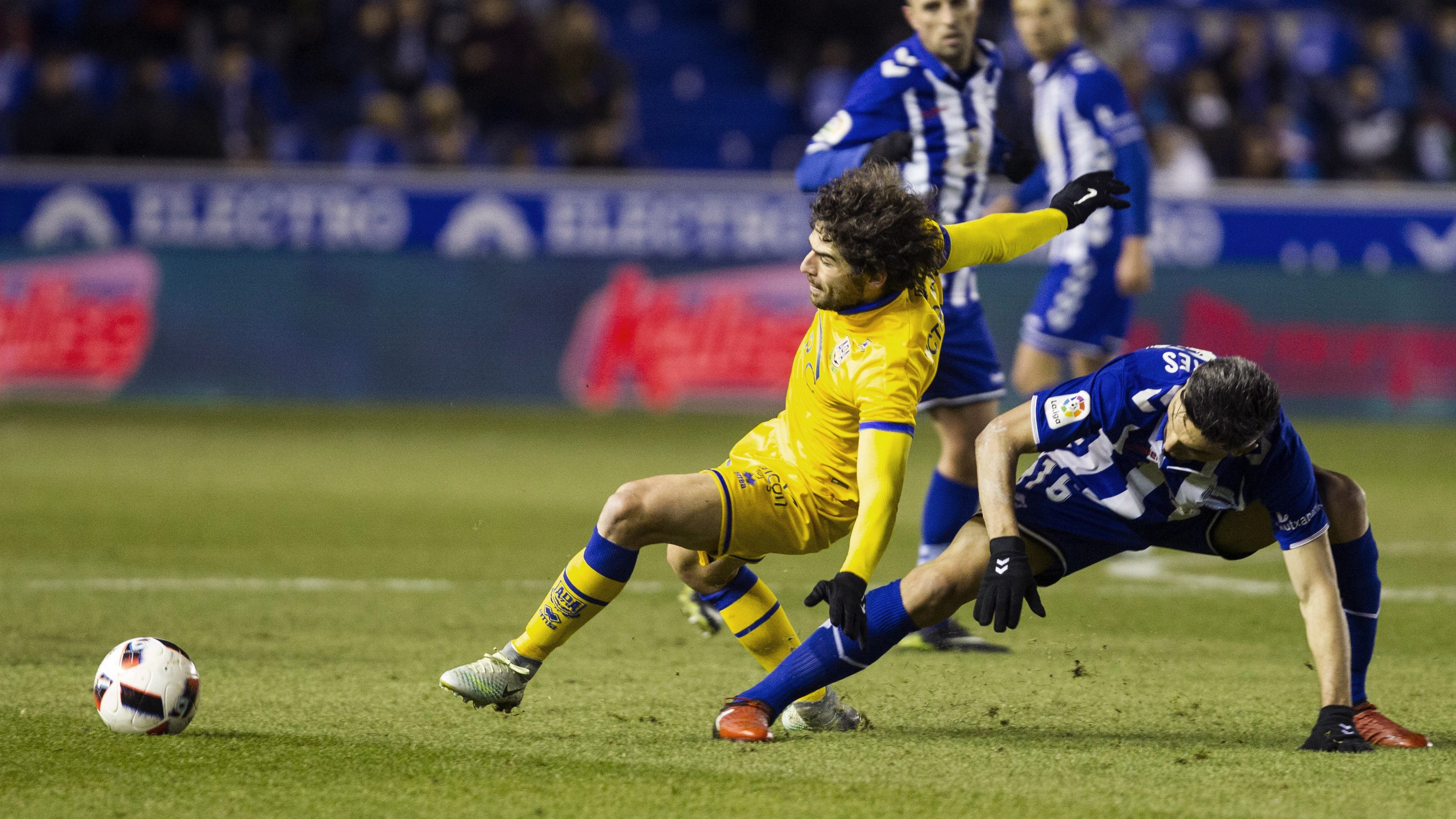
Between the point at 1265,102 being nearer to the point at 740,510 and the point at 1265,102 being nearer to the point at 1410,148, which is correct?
the point at 1410,148

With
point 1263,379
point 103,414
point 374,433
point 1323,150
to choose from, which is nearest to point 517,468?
point 374,433

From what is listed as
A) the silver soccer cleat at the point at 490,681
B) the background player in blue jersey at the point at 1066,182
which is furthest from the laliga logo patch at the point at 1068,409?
the background player in blue jersey at the point at 1066,182

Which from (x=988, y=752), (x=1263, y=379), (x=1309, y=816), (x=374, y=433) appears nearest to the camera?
(x=1309, y=816)

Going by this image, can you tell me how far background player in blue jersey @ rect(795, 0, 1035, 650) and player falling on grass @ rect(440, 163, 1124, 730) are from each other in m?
1.23

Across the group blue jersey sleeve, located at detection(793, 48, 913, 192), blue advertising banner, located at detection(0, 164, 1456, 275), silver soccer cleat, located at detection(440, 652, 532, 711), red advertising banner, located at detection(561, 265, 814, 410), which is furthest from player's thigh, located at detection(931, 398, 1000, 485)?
blue advertising banner, located at detection(0, 164, 1456, 275)

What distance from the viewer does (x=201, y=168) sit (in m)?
13.6

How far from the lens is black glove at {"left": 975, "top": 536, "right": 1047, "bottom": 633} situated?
4148mm

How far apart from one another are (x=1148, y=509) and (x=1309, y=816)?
1009 mm

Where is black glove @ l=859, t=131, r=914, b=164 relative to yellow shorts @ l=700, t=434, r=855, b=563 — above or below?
above

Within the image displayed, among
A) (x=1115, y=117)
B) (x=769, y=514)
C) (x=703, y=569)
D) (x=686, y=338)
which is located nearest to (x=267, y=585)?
(x=703, y=569)

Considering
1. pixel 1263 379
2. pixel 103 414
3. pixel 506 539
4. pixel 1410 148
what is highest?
pixel 1263 379

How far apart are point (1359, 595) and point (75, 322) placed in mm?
10918

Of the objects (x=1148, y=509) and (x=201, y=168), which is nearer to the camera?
(x=1148, y=509)

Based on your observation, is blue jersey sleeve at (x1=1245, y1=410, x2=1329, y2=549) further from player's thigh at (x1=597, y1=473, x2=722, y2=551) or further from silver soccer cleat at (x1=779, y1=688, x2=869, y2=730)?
player's thigh at (x1=597, y1=473, x2=722, y2=551)
